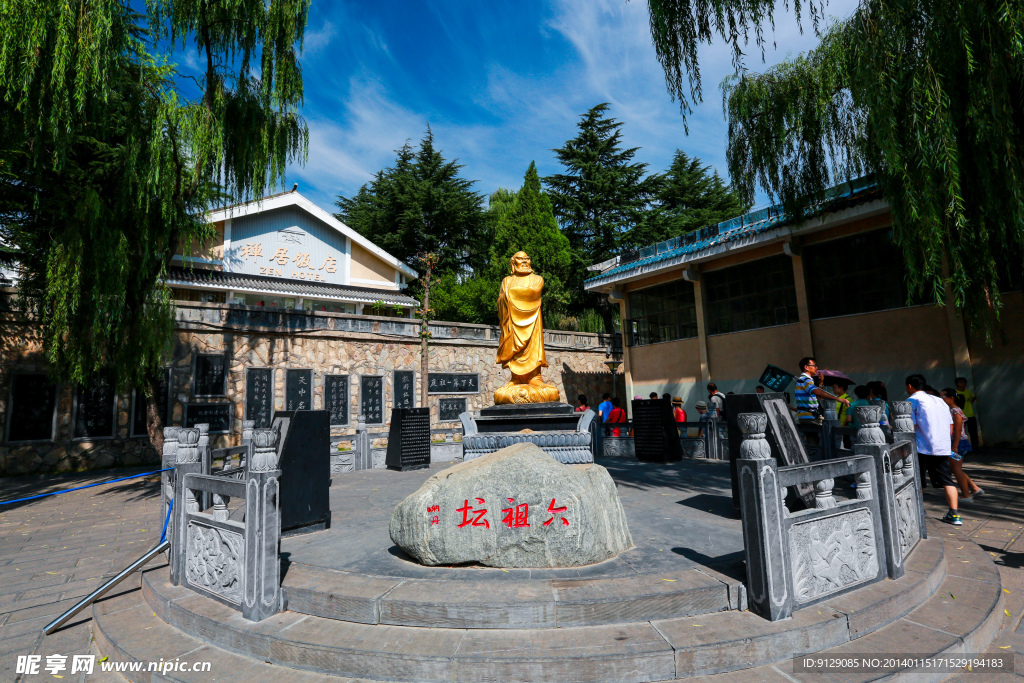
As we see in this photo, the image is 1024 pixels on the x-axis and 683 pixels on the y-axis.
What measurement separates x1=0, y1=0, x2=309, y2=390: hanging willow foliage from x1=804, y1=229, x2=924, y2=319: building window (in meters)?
12.6

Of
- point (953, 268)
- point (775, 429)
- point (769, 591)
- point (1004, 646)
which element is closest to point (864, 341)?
point (953, 268)

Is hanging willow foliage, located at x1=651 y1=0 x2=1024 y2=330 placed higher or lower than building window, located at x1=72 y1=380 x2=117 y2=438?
higher

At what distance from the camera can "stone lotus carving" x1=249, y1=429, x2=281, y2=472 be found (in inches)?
129

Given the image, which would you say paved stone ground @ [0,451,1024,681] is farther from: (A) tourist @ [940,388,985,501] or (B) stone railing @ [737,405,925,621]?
(B) stone railing @ [737,405,925,621]

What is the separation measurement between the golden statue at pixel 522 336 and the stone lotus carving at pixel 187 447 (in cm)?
534

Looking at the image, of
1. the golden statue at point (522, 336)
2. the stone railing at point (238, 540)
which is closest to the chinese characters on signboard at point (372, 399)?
the golden statue at point (522, 336)

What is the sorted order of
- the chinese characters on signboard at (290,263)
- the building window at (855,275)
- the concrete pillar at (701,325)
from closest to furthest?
the building window at (855,275) → the concrete pillar at (701,325) → the chinese characters on signboard at (290,263)

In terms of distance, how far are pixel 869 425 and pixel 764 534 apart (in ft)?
4.98

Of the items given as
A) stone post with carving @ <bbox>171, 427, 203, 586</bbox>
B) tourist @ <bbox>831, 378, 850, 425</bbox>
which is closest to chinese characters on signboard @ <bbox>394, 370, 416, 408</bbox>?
tourist @ <bbox>831, 378, 850, 425</bbox>

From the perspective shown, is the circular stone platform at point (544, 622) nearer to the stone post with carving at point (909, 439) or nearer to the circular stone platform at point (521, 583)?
the circular stone platform at point (521, 583)

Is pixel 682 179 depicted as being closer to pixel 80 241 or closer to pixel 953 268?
pixel 953 268

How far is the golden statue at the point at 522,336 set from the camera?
355 inches

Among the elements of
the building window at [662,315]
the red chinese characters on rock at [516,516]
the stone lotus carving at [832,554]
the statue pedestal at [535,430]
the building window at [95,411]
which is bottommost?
the stone lotus carving at [832,554]

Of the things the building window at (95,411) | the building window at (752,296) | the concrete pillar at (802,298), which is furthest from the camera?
the building window at (752,296)
